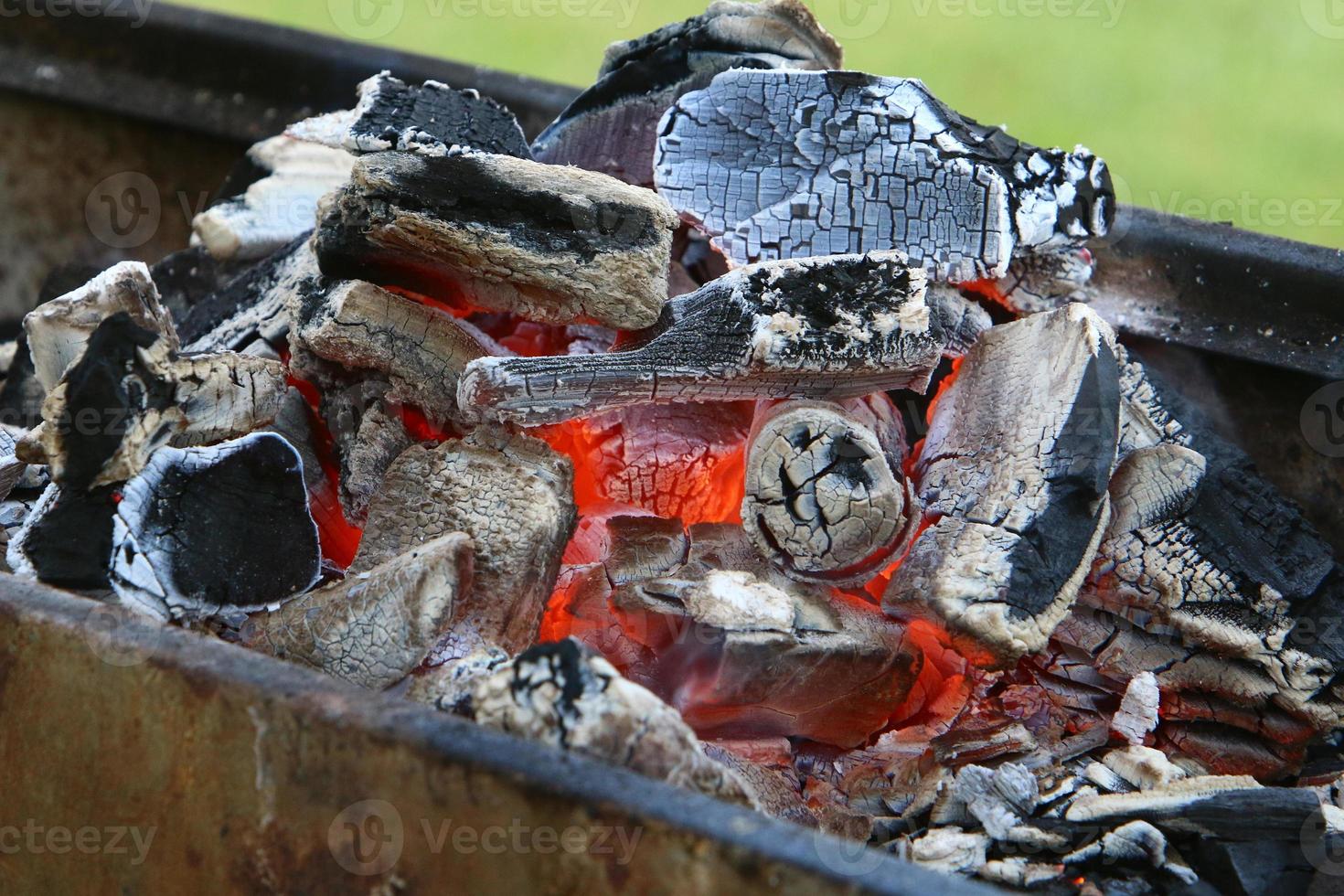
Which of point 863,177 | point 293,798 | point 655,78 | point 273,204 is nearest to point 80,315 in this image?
point 273,204

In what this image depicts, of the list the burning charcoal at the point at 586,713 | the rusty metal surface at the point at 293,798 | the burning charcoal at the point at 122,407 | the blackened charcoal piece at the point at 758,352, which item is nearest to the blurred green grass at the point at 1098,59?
the blackened charcoal piece at the point at 758,352

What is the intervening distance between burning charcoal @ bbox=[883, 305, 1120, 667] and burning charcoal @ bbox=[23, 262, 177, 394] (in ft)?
3.05

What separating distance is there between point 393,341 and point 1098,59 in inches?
178

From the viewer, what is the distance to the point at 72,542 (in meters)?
1.38

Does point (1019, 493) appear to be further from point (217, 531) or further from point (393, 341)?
point (217, 531)

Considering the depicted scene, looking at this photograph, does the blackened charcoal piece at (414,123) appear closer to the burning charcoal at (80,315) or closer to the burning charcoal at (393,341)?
the burning charcoal at (393,341)

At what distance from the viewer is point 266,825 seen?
1093mm

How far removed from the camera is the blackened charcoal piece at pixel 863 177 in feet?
5.36

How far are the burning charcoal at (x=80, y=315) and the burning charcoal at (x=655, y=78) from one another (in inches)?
23.5

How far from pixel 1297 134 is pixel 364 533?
4.39 m

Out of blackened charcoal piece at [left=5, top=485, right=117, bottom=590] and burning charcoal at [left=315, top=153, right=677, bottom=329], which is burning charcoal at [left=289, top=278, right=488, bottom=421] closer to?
burning charcoal at [left=315, top=153, right=677, bottom=329]

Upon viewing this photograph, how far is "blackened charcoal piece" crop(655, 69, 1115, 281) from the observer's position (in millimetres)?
1633

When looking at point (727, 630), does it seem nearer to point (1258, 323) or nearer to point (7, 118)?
point (1258, 323)

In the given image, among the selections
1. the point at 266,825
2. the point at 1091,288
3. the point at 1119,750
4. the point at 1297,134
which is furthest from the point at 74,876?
the point at 1297,134
